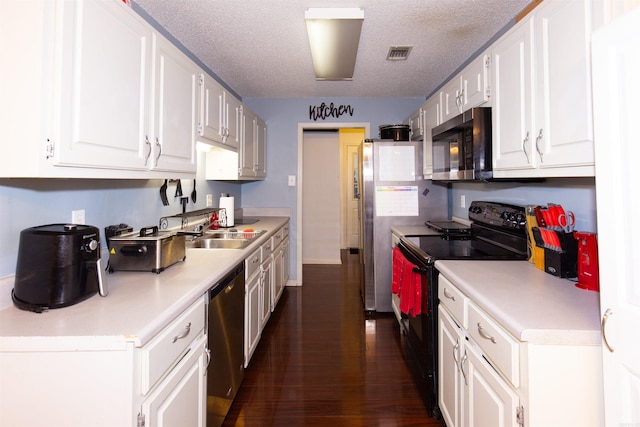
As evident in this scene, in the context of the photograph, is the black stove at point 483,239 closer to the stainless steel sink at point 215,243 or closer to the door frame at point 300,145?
the stainless steel sink at point 215,243

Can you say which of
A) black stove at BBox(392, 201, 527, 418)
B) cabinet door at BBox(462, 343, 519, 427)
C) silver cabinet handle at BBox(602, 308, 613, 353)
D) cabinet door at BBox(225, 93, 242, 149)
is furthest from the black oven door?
cabinet door at BBox(225, 93, 242, 149)

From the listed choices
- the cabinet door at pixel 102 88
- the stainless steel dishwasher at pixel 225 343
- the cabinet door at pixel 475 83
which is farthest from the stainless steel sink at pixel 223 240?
the cabinet door at pixel 475 83

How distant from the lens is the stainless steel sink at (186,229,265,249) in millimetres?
2355

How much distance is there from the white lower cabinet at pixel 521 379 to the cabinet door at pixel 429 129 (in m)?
1.76

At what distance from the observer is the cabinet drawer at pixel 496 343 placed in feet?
3.32

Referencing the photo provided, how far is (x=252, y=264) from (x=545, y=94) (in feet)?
6.13

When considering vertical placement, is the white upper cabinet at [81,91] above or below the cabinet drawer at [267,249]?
above

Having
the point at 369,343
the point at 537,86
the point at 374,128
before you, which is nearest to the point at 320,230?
the point at 374,128

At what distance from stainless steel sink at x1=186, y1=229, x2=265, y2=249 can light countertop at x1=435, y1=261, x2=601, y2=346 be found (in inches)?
55.9

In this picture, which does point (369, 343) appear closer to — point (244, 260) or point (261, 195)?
point (244, 260)

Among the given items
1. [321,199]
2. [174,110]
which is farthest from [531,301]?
[321,199]

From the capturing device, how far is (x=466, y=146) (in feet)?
6.60

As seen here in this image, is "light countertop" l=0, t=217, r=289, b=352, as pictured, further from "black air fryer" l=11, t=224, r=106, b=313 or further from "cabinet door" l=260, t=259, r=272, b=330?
"cabinet door" l=260, t=259, r=272, b=330

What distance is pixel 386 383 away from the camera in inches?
83.1
